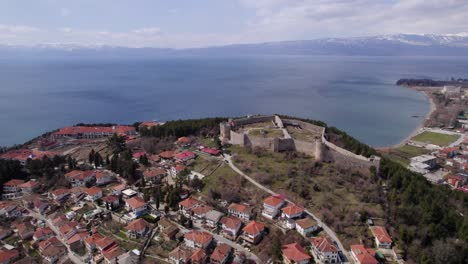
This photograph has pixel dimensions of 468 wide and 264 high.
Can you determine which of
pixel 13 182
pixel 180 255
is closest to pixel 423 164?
pixel 180 255

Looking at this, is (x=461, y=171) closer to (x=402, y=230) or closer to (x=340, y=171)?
(x=340, y=171)

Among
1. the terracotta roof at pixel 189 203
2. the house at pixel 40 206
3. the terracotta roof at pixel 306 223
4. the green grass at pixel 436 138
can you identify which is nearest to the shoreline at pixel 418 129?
the green grass at pixel 436 138

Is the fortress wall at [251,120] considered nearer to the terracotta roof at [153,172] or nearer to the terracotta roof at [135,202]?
the terracotta roof at [153,172]

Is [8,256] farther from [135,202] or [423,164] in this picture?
[423,164]

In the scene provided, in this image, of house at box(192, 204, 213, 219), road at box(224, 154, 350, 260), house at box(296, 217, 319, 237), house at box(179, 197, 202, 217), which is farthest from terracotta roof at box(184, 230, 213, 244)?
road at box(224, 154, 350, 260)

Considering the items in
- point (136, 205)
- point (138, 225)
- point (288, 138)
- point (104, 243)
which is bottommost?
point (104, 243)

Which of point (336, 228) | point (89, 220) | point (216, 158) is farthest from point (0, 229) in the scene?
point (336, 228)
